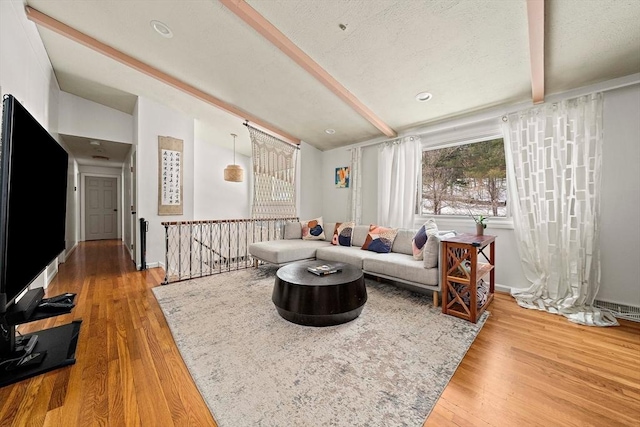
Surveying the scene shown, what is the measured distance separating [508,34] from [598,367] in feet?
8.40

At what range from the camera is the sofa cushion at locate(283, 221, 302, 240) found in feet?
14.5

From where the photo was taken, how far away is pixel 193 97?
3760 millimetres

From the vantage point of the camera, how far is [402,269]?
107 inches

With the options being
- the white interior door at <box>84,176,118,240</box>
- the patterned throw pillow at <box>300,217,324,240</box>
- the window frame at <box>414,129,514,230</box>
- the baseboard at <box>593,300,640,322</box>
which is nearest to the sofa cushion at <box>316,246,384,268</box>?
the patterned throw pillow at <box>300,217,324,240</box>

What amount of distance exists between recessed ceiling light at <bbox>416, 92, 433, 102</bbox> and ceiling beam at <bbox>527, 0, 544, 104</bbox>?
95cm

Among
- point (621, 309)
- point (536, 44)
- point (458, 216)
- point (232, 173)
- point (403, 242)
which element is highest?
point (536, 44)

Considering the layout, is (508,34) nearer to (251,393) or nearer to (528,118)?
(528,118)

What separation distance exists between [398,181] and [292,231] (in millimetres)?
2048

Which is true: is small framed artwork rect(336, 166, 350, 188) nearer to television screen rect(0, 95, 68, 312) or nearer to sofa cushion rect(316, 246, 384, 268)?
sofa cushion rect(316, 246, 384, 268)

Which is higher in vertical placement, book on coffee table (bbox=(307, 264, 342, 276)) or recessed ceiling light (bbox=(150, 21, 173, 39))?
recessed ceiling light (bbox=(150, 21, 173, 39))

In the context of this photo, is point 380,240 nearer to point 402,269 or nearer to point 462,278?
point 402,269

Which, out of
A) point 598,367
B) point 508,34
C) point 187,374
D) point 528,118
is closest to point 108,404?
point 187,374

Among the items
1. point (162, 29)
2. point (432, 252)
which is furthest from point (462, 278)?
point (162, 29)

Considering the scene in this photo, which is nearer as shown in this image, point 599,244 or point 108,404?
point 108,404
